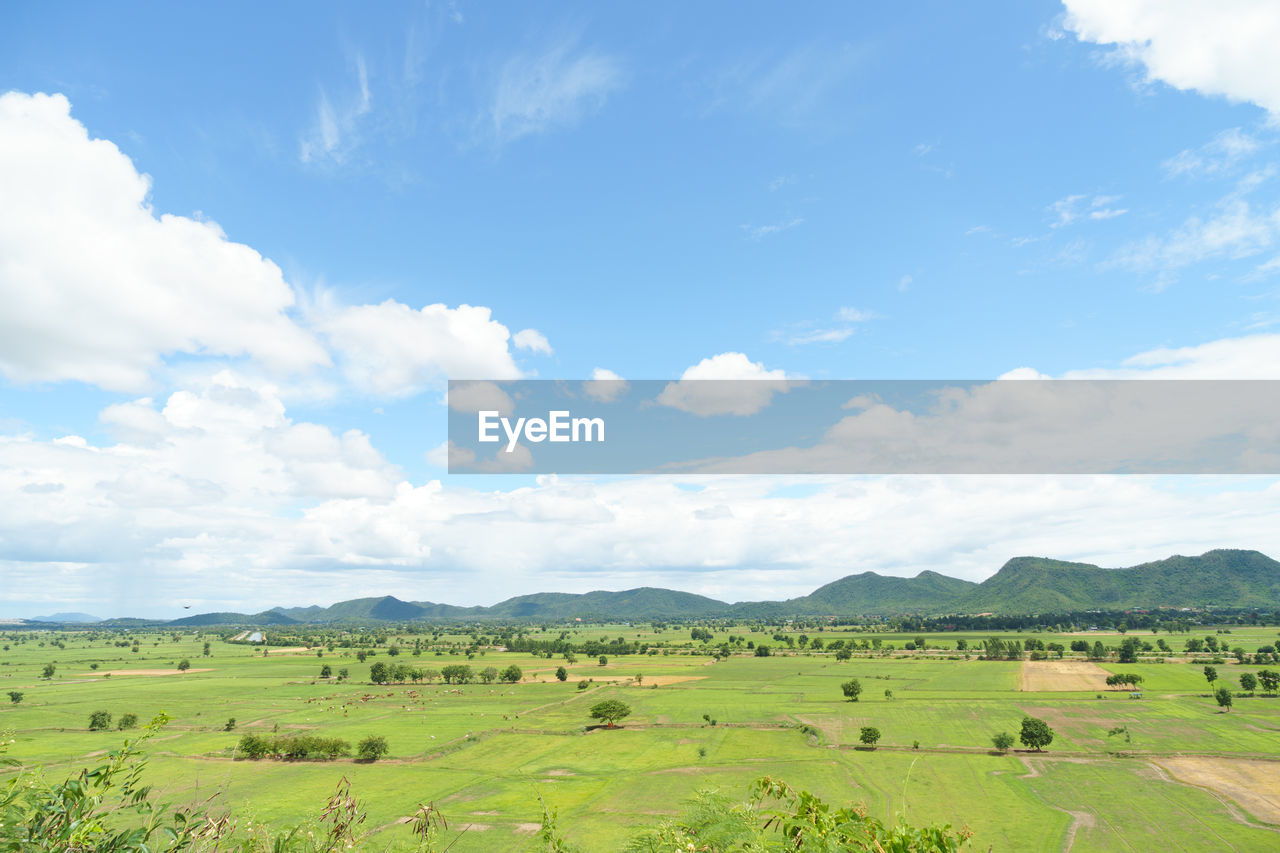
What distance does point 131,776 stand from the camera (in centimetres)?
703

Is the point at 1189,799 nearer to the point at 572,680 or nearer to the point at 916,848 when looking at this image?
the point at 916,848

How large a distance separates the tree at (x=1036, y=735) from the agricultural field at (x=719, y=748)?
2.44m

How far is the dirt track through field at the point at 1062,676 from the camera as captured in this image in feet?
463

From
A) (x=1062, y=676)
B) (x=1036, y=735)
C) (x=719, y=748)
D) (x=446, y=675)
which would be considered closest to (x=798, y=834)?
(x=719, y=748)

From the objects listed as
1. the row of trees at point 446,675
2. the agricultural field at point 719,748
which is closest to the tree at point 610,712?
the agricultural field at point 719,748

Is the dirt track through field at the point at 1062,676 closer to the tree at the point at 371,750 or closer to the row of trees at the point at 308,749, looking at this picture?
the tree at the point at 371,750

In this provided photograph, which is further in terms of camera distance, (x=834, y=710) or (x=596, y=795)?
(x=834, y=710)

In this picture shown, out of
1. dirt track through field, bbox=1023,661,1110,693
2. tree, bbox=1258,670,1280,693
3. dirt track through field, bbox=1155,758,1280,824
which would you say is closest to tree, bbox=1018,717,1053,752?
dirt track through field, bbox=1155,758,1280,824

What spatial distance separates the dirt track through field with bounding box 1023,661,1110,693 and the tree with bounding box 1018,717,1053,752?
179 ft

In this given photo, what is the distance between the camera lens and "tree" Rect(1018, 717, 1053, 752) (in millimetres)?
89000

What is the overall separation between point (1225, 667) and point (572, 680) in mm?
161252

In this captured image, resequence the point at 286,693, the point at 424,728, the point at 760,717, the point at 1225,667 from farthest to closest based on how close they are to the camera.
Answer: the point at 1225,667 < the point at 286,693 < the point at 760,717 < the point at 424,728

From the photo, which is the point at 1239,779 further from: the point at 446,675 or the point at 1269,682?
the point at 446,675

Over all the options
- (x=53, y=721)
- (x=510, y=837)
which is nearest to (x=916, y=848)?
(x=510, y=837)
